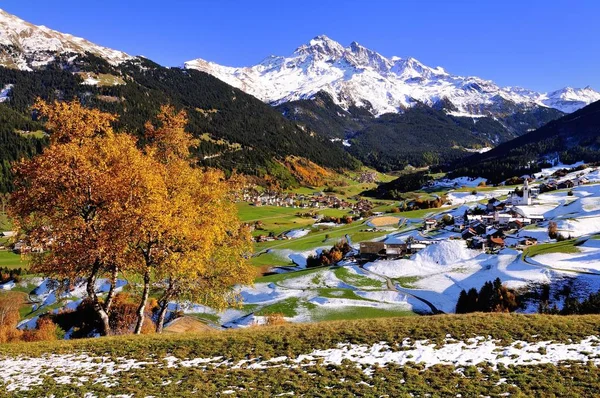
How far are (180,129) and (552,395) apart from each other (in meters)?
30.1

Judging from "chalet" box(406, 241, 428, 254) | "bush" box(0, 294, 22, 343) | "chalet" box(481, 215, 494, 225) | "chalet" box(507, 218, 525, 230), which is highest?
"chalet" box(481, 215, 494, 225)

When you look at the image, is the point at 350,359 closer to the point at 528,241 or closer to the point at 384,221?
the point at 528,241

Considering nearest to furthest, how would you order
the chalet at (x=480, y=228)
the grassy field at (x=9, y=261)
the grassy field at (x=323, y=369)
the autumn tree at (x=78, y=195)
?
the grassy field at (x=323, y=369)
the autumn tree at (x=78, y=195)
the chalet at (x=480, y=228)
the grassy field at (x=9, y=261)

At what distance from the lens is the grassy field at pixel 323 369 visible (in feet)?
59.7

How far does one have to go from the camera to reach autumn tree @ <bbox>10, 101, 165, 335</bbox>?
81.8 feet

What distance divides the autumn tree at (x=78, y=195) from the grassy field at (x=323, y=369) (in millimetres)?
6122

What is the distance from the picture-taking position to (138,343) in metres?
25.8

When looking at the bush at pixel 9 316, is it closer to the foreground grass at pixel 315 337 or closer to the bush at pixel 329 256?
the foreground grass at pixel 315 337

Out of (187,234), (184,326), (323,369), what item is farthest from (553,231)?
(187,234)

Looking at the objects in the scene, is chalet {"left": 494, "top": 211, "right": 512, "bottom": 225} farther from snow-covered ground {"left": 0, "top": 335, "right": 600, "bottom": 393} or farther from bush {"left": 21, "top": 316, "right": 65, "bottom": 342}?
bush {"left": 21, "top": 316, "right": 65, "bottom": 342}

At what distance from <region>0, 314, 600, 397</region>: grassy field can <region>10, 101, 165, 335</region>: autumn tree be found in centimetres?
612

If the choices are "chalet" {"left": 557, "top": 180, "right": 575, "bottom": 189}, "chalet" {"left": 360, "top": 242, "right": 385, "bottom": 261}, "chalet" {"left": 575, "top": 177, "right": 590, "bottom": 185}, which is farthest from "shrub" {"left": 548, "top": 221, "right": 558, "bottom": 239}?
"chalet" {"left": 575, "top": 177, "right": 590, "bottom": 185}

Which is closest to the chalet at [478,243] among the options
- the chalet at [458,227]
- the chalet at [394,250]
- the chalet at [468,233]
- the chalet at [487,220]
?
the chalet at [468,233]

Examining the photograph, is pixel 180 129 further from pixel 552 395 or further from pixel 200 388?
pixel 552 395
